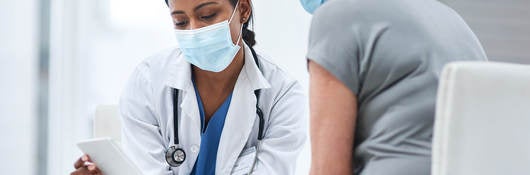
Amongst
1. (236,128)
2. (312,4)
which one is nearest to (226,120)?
(236,128)

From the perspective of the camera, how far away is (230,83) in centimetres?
181

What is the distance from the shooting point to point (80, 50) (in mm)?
2779

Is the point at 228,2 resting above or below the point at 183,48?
above

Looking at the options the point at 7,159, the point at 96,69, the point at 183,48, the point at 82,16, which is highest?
the point at 183,48

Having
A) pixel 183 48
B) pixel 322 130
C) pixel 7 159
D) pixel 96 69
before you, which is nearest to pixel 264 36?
pixel 96 69

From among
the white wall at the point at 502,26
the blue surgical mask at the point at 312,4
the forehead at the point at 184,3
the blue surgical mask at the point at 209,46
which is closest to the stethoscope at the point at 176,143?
the blue surgical mask at the point at 209,46

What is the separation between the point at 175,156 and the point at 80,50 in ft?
4.41

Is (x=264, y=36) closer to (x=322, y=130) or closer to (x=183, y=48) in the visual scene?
(x=183, y=48)

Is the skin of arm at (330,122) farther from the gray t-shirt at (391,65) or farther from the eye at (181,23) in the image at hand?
the eye at (181,23)

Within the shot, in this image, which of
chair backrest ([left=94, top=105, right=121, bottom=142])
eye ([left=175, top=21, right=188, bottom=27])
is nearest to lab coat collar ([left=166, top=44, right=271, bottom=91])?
eye ([left=175, top=21, right=188, bottom=27])

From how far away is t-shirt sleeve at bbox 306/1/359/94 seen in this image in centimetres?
95

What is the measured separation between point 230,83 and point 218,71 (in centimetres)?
7

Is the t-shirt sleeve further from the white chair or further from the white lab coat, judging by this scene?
the white lab coat

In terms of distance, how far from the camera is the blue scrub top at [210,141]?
1.67 m
